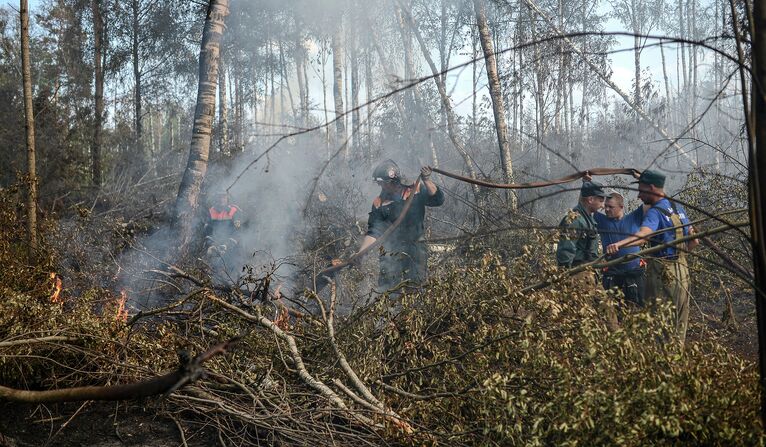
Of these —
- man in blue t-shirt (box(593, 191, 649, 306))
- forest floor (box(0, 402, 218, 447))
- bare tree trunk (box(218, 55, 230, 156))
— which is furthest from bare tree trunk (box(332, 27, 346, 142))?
forest floor (box(0, 402, 218, 447))

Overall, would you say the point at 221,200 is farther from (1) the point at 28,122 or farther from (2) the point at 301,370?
(2) the point at 301,370

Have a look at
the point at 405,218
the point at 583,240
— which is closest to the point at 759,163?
the point at 583,240

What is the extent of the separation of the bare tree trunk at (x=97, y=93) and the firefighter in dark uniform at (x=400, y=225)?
9.23 metres

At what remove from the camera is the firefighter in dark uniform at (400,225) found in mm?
5809

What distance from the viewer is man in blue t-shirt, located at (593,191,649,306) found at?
504cm

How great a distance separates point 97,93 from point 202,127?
816 centimetres

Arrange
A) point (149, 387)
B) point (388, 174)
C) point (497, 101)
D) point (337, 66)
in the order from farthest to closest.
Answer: point (337, 66)
point (497, 101)
point (388, 174)
point (149, 387)

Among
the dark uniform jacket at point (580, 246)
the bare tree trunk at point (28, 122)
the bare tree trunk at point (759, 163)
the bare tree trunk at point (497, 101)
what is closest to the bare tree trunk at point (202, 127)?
the bare tree trunk at point (28, 122)

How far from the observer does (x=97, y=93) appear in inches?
593

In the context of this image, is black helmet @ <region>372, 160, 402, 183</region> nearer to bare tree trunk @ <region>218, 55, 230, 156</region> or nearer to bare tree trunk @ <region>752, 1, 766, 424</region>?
bare tree trunk @ <region>752, 1, 766, 424</region>

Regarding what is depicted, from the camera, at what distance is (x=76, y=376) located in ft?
13.6

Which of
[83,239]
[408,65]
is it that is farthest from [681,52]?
[83,239]

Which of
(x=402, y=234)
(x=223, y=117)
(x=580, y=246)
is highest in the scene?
(x=223, y=117)

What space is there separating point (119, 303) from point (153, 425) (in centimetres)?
128
